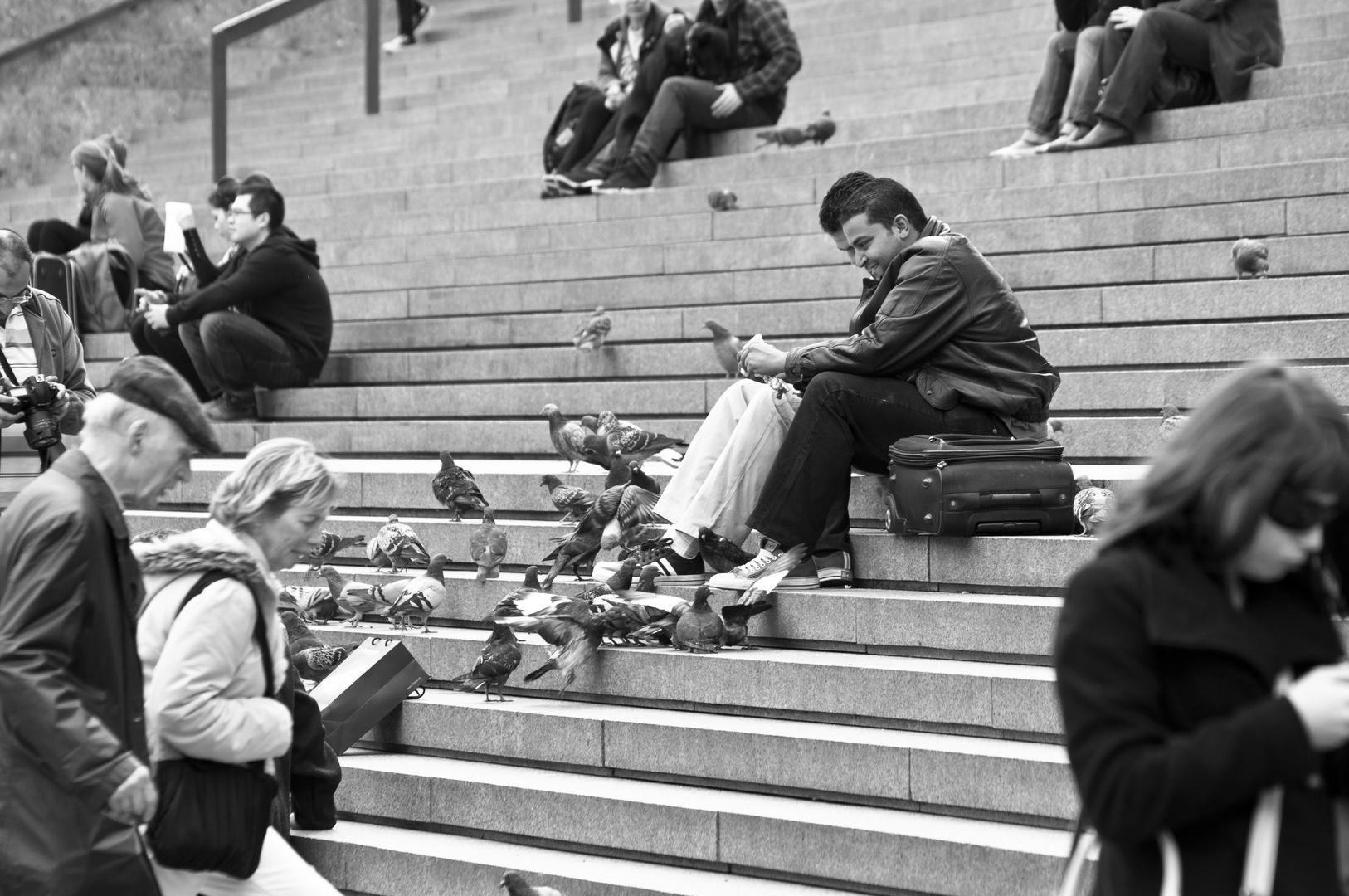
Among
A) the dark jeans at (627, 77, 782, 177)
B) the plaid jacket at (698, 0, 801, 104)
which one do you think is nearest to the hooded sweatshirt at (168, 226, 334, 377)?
the dark jeans at (627, 77, 782, 177)

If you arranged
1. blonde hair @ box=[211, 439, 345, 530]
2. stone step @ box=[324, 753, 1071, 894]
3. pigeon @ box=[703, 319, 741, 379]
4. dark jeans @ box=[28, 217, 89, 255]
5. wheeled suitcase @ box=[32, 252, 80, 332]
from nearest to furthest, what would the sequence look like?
blonde hair @ box=[211, 439, 345, 530], stone step @ box=[324, 753, 1071, 894], pigeon @ box=[703, 319, 741, 379], wheeled suitcase @ box=[32, 252, 80, 332], dark jeans @ box=[28, 217, 89, 255]

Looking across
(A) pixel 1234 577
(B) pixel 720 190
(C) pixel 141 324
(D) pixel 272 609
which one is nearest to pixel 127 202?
(C) pixel 141 324

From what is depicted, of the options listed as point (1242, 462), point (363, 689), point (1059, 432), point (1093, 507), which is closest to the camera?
point (1242, 462)

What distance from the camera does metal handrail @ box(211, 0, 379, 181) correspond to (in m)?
12.7

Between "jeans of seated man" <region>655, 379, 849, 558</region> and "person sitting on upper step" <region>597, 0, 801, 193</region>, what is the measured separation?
4.37 metres

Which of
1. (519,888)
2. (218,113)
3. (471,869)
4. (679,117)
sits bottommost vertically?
(471,869)

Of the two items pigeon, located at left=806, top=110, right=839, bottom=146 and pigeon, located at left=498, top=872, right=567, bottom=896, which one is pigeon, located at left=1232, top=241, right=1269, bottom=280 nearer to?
pigeon, located at left=806, top=110, right=839, bottom=146

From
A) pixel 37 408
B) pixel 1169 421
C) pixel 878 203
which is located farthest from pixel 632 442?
pixel 37 408

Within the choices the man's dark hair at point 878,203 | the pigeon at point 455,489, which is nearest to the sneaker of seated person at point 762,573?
the man's dark hair at point 878,203

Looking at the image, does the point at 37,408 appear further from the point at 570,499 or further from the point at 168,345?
the point at 168,345

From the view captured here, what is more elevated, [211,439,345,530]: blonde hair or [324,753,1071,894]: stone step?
[211,439,345,530]: blonde hair

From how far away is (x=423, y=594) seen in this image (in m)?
5.96

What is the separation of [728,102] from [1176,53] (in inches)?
112

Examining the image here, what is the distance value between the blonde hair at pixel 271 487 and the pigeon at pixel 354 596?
2741 mm
